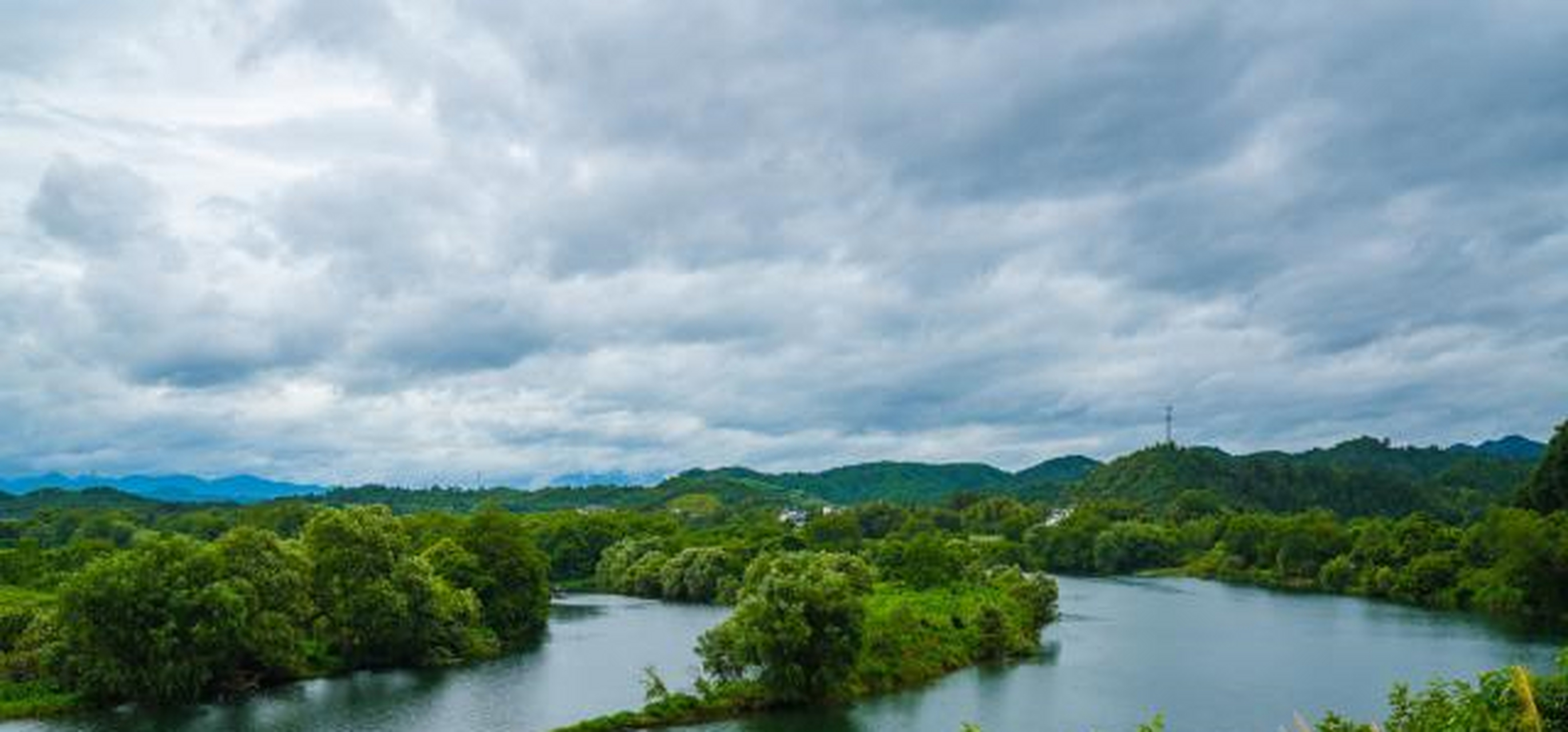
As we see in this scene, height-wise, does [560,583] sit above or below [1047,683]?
above

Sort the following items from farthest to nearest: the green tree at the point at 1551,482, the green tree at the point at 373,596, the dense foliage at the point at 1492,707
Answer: the green tree at the point at 1551,482 → the green tree at the point at 373,596 → the dense foliage at the point at 1492,707

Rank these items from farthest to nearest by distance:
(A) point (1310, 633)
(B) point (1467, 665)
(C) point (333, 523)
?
(A) point (1310, 633) → (C) point (333, 523) → (B) point (1467, 665)

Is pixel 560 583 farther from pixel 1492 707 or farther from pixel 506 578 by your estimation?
pixel 1492 707

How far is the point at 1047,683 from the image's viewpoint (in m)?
63.2

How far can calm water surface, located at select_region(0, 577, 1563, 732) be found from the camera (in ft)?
174

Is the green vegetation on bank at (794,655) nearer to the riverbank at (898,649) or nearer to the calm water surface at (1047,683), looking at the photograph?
the riverbank at (898,649)

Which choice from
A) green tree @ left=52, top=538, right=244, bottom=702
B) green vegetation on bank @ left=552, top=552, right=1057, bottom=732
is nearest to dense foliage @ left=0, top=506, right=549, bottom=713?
green tree @ left=52, top=538, right=244, bottom=702

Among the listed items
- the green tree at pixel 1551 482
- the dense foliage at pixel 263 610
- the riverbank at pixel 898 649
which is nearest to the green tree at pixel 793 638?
the riverbank at pixel 898 649

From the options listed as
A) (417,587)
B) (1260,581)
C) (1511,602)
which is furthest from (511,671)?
(1260,581)

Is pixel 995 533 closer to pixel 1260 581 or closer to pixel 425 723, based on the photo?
pixel 1260 581

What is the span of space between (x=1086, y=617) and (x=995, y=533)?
99.7m

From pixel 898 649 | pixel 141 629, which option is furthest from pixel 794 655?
pixel 141 629

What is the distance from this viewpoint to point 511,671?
68688mm

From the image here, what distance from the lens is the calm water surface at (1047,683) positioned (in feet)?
174
